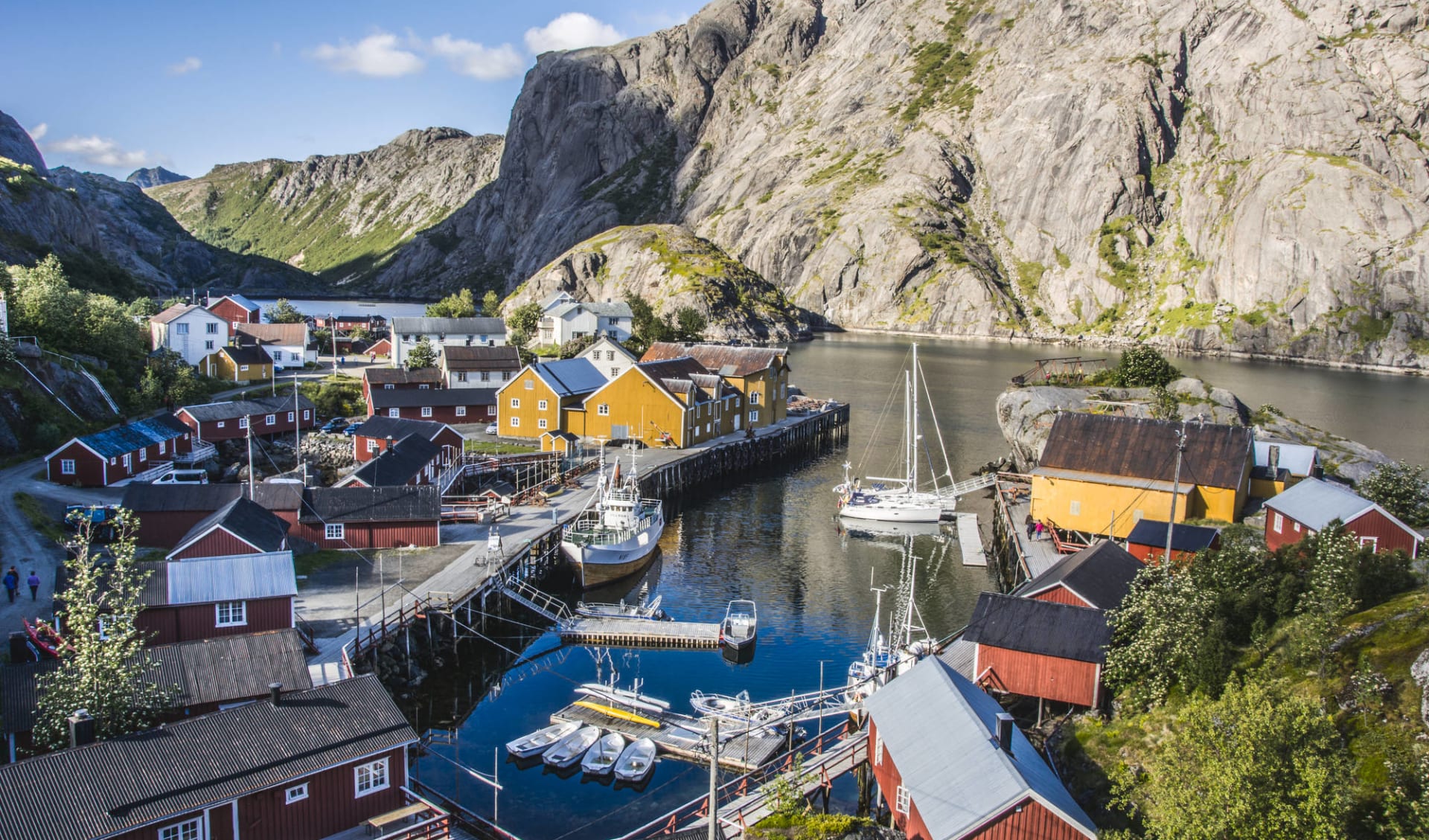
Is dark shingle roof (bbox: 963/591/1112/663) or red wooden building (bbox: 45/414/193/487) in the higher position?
red wooden building (bbox: 45/414/193/487)

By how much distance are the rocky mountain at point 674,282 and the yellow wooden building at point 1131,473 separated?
4140 inches

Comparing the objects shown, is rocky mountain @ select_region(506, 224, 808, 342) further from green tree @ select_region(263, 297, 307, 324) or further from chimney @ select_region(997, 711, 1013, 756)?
chimney @ select_region(997, 711, 1013, 756)

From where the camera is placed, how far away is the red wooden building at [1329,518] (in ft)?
114

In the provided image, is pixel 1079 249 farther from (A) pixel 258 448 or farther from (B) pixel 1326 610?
(B) pixel 1326 610

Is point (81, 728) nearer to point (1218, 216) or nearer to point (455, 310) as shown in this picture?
point (455, 310)

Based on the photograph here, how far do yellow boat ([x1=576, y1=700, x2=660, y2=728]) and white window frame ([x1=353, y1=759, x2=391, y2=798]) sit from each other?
28.2 ft

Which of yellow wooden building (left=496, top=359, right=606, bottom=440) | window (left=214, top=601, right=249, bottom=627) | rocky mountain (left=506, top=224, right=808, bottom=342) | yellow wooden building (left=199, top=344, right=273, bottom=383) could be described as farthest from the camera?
rocky mountain (left=506, top=224, right=808, bottom=342)

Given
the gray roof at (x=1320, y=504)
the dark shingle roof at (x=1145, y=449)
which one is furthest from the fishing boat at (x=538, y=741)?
the gray roof at (x=1320, y=504)

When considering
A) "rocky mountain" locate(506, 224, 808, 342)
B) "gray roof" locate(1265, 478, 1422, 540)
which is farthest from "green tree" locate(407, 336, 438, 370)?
"gray roof" locate(1265, 478, 1422, 540)

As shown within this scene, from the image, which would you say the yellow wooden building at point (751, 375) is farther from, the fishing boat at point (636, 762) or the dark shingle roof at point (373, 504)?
the fishing boat at point (636, 762)

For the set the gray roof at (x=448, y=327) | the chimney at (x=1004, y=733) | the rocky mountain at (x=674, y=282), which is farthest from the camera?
the rocky mountain at (x=674, y=282)

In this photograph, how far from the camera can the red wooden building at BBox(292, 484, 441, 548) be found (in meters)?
40.2

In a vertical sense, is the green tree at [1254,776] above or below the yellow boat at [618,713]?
above

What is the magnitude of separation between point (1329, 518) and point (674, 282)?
128963mm
